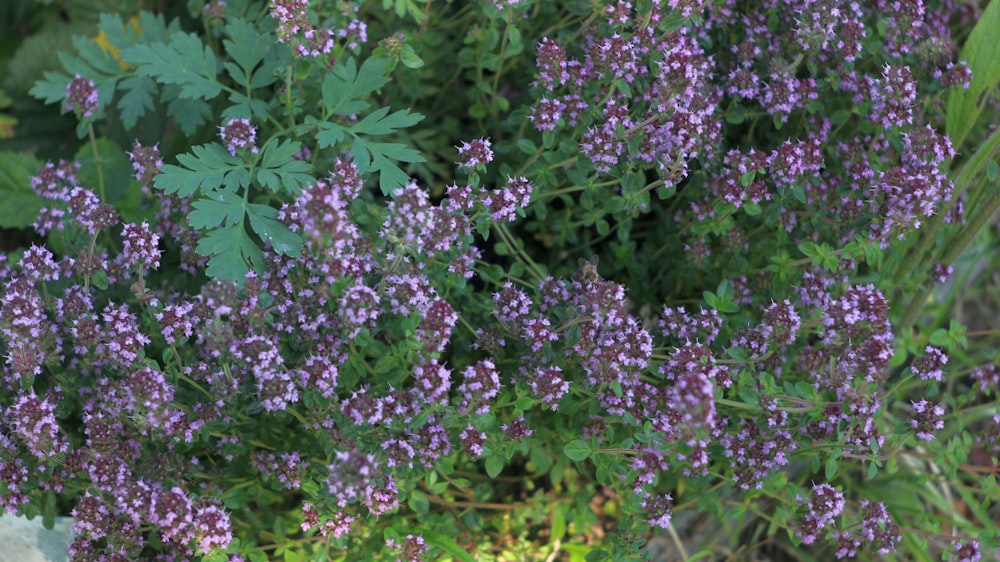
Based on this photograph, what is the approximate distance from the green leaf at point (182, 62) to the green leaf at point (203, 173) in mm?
322

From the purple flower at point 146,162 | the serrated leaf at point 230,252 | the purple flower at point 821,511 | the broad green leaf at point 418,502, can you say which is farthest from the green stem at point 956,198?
the purple flower at point 146,162

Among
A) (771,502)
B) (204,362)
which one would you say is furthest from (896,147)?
(204,362)

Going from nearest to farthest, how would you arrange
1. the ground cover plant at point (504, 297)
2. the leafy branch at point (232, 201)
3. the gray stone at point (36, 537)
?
the ground cover plant at point (504, 297) → the leafy branch at point (232, 201) → the gray stone at point (36, 537)

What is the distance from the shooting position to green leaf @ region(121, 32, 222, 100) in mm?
2678

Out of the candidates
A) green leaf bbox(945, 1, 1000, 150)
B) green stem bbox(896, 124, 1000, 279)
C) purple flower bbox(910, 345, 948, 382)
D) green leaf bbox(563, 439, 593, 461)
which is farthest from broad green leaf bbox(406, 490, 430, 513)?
green leaf bbox(945, 1, 1000, 150)

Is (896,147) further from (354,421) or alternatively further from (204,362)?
(204,362)

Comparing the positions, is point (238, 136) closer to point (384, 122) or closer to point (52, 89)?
point (384, 122)

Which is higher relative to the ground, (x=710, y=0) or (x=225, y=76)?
(x=225, y=76)

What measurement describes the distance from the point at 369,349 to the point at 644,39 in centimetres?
110

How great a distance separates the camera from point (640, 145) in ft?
8.15

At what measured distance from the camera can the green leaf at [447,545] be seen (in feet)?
8.24

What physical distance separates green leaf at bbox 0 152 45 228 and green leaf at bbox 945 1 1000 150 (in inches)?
119

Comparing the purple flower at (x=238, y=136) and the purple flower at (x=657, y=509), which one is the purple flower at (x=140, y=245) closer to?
the purple flower at (x=238, y=136)

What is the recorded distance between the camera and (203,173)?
7.84 feet
